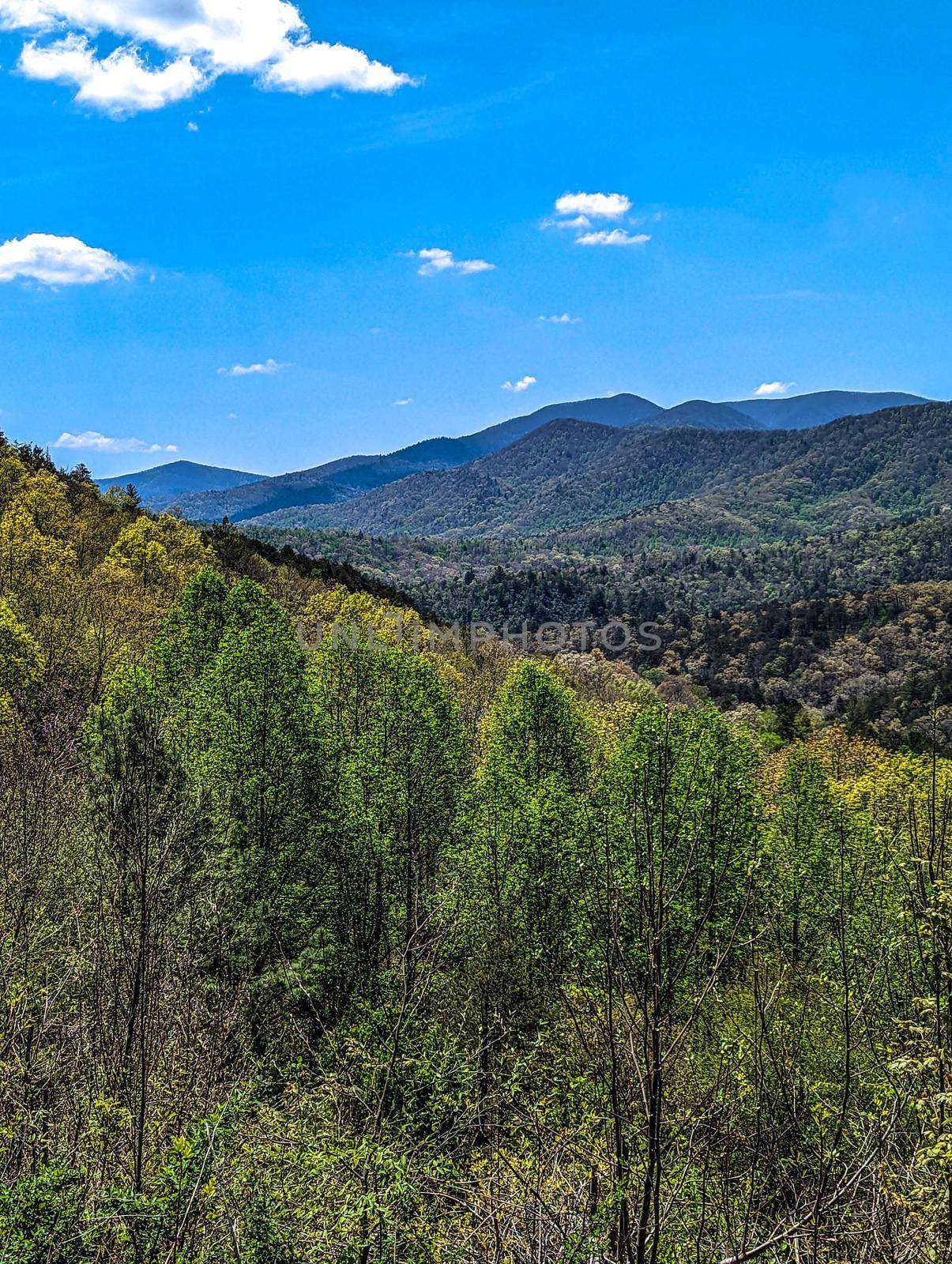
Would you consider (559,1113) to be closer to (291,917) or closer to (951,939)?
(291,917)

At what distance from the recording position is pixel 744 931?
87.4 ft

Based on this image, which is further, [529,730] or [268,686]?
[529,730]

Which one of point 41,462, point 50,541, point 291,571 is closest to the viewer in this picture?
point 50,541

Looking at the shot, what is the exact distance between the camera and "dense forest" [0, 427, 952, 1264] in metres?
7.62

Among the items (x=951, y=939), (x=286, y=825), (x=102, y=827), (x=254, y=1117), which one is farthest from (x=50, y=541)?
(x=951, y=939)

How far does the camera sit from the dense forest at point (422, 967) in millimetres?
7625

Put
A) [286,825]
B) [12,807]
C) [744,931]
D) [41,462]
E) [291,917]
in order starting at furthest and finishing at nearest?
[41,462] → [744,931] → [286,825] → [291,917] → [12,807]

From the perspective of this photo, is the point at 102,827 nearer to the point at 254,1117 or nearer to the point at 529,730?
the point at 254,1117

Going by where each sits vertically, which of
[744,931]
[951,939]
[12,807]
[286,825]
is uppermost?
[951,939]

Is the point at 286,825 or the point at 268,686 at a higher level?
the point at 268,686

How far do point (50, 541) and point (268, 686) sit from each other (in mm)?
A: 27302

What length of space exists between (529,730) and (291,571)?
2793 inches

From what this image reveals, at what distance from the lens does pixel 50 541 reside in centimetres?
4575

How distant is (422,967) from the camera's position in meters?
9.91
